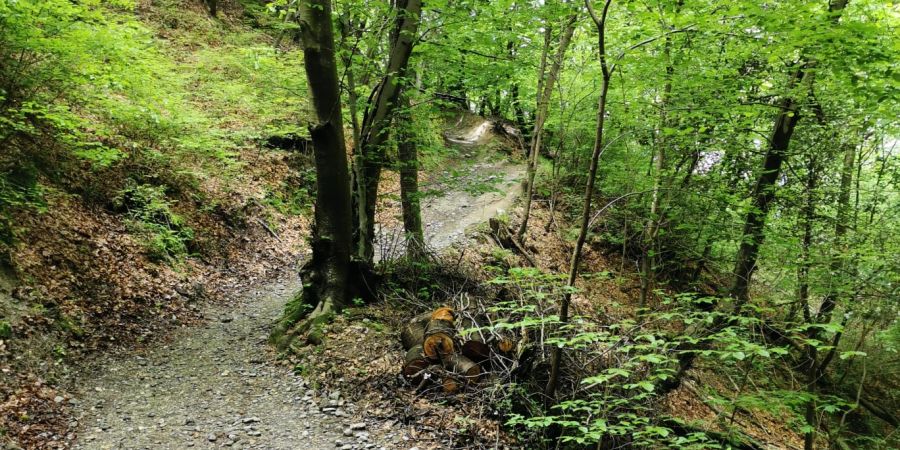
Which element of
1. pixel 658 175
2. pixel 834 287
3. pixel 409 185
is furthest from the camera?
pixel 409 185

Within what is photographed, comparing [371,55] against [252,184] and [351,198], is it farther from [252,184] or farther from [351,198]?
[252,184]

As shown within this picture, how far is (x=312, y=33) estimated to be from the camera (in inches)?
254

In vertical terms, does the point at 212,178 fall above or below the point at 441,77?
below

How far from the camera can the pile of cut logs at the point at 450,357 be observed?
5.61 m

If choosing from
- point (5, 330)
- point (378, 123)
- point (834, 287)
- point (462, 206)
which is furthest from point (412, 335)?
point (462, 206)

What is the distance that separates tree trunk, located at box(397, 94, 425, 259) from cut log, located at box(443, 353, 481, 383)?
10.1 feet

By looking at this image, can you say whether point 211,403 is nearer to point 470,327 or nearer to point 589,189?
point 470,327

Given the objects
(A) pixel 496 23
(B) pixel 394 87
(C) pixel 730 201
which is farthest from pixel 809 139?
(B) pixel 394 87

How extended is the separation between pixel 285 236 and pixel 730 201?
10.6 metres

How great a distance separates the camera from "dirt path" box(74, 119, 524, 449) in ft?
16.1

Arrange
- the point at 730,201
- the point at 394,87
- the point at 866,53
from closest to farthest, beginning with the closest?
the point at 866,53 < the point at 730,201 < the point at 394,87

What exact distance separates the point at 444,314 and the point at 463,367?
31.7 inches

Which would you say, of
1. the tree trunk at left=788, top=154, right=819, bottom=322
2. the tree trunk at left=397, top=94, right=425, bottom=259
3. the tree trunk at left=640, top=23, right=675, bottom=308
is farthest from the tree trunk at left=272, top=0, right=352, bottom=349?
the tree trunk at left=788, top=154, right=819, bottom=322

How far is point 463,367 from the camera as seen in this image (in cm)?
566
